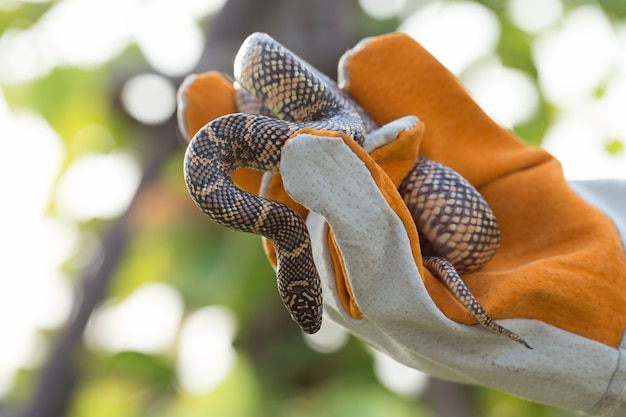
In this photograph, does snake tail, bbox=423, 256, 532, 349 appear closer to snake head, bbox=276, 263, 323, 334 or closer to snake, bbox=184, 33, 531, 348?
snake, bbox=184, 33, 531, 348

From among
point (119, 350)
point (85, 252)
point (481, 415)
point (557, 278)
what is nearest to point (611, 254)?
point (557, 278)

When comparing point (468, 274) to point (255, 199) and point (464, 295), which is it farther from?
point (255, 199)

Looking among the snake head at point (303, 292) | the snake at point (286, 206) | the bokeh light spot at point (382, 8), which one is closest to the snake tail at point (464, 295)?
the snake at point (286, 206)

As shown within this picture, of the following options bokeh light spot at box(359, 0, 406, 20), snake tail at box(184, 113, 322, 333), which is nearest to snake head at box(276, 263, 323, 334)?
snake tail at box(184, 113, 322, 333)

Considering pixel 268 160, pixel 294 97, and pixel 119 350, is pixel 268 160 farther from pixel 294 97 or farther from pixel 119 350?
pixel 119 350

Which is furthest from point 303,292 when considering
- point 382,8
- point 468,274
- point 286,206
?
point 382,8

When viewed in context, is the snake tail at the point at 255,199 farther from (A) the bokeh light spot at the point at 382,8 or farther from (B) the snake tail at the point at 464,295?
(A) the bokeh light spot at the point at 382,8

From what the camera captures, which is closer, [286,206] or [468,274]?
[286,206]
